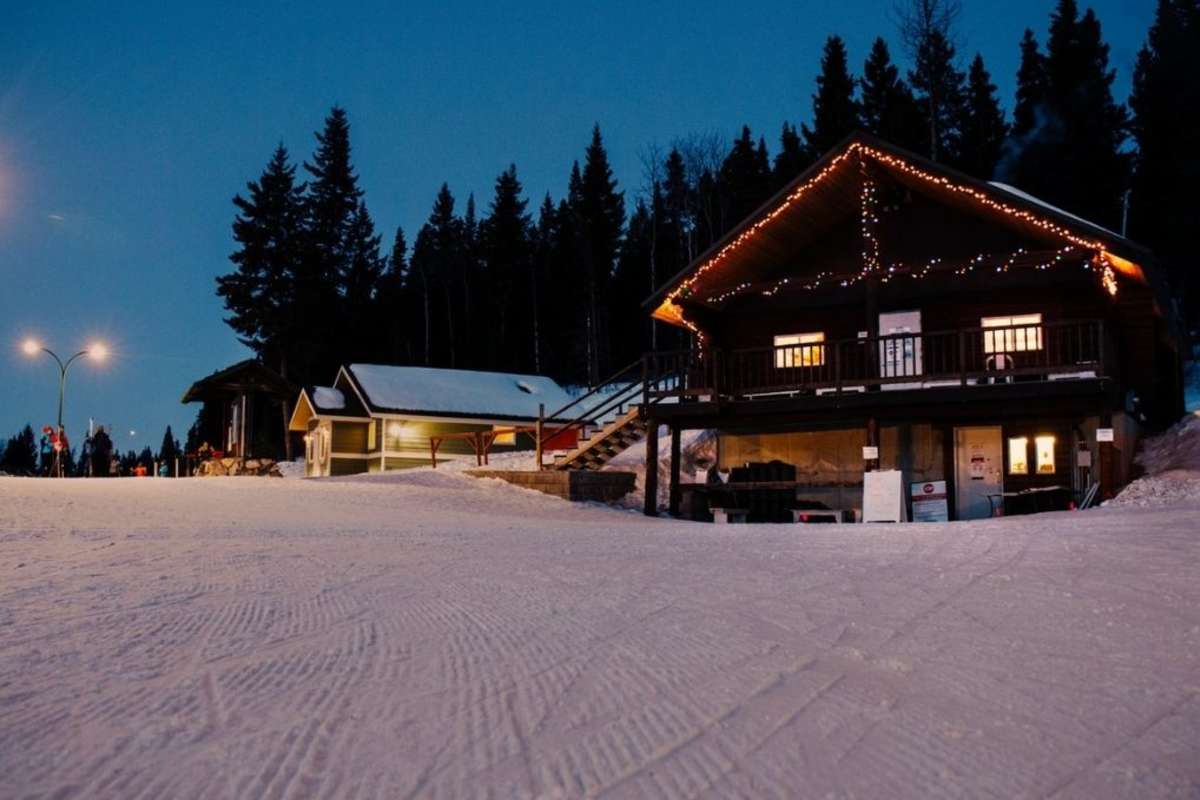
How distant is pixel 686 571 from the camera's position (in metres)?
8.19

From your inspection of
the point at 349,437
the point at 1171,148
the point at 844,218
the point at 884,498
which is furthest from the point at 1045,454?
the point at 1171,148

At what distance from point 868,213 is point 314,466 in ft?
90.3

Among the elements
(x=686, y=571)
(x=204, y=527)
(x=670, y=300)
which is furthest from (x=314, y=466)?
(x=686, y=571)

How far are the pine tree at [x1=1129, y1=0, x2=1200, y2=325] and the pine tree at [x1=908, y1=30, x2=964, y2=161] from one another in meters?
7.53

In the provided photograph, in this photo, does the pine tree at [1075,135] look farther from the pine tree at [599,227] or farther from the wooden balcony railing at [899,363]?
the wooden balcony railing at [899,363]

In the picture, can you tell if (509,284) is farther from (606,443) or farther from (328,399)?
(606,443)

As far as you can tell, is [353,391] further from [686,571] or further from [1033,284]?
[686,571]

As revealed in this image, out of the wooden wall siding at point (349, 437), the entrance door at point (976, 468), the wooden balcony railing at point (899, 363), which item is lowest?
the entrance door at point (976, 468)

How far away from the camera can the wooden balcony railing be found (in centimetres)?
1816

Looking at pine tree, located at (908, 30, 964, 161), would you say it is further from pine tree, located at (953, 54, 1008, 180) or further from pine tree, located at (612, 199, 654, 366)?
pine tree, located at (612, 199, 654, 366)

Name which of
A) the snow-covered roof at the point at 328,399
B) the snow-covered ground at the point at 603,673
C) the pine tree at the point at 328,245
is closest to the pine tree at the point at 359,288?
the pine tree at the point at 328,245

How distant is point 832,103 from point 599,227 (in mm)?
16620

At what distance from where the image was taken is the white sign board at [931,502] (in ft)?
60.1

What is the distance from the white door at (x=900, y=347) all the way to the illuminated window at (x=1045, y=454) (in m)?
2.90
